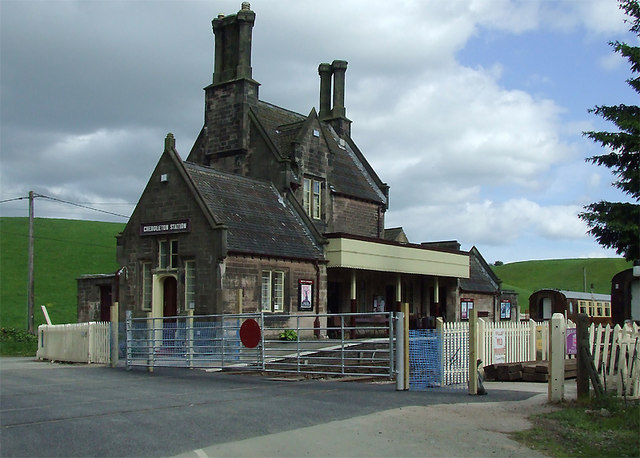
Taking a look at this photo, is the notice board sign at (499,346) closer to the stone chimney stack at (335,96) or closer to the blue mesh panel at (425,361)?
the blue mesh panel at (425,361)

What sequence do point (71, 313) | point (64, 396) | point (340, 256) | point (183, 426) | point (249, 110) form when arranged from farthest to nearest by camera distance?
point (71, 313) → point (249, 110) → point (340, 256) → point (64, 396) → point (183, 426)

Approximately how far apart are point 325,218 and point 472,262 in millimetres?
16461

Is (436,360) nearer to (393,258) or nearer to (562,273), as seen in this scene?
(393,258)

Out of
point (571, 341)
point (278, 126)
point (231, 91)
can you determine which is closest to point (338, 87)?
point (278, 126)

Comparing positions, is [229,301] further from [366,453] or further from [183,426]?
[366,453]

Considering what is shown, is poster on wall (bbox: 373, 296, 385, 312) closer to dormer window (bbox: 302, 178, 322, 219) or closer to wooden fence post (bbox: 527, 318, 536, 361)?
dormer window (bbox: 302, 178, 322, 219)

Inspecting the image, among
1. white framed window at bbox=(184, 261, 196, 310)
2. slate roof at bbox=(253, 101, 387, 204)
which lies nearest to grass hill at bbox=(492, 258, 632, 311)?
slate roof at bbox=(253, 101, 387, 204)

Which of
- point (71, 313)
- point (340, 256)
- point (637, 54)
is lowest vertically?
point (71, 313)

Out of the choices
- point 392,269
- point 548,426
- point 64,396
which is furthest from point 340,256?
point 548,426

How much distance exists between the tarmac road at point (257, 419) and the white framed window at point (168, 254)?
11914 mm

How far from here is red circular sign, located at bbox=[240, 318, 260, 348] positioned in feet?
60.0

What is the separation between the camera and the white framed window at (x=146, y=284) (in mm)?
29422

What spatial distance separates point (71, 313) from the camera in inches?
2297

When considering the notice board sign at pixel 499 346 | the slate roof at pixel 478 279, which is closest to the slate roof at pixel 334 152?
the slate roof at pixel 478 279
